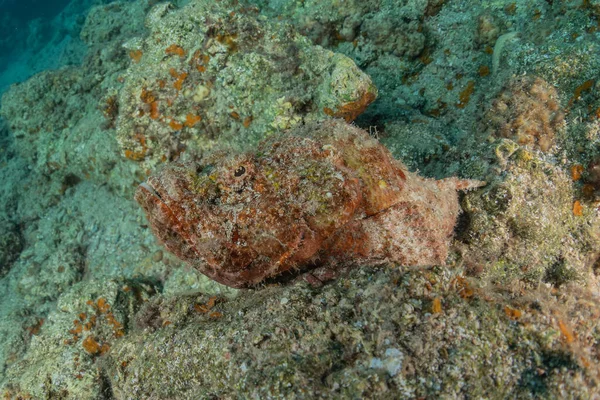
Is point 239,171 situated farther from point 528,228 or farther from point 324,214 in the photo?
point 528,228

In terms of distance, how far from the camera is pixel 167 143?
530cm

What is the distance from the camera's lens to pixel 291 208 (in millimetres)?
2787

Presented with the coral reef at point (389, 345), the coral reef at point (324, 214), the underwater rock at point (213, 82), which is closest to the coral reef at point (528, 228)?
the coral reef at point (324, 214)

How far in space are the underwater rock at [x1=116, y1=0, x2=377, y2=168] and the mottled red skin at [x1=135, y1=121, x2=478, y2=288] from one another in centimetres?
195

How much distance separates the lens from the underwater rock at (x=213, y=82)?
4.99 meters

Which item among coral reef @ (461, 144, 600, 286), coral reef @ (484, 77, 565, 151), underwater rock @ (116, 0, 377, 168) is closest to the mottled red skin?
coral reef @ (461, 144, 600, 286)

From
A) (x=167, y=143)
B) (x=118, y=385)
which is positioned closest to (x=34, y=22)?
(x=167, y=143)

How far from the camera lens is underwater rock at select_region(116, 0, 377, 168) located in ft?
16.4

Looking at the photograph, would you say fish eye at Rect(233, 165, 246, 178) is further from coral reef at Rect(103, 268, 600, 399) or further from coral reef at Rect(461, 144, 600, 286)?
coral reef at Rect(461, 144, 600, 286)

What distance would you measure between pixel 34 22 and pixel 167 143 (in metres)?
26.7

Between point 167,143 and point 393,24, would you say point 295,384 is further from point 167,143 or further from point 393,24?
point 393,24

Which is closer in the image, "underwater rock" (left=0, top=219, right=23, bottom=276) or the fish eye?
the fish eye

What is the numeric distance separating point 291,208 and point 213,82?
3.12 metres

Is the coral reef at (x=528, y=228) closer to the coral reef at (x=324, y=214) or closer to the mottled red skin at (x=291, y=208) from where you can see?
the coral reef at (x=324, y=214)
